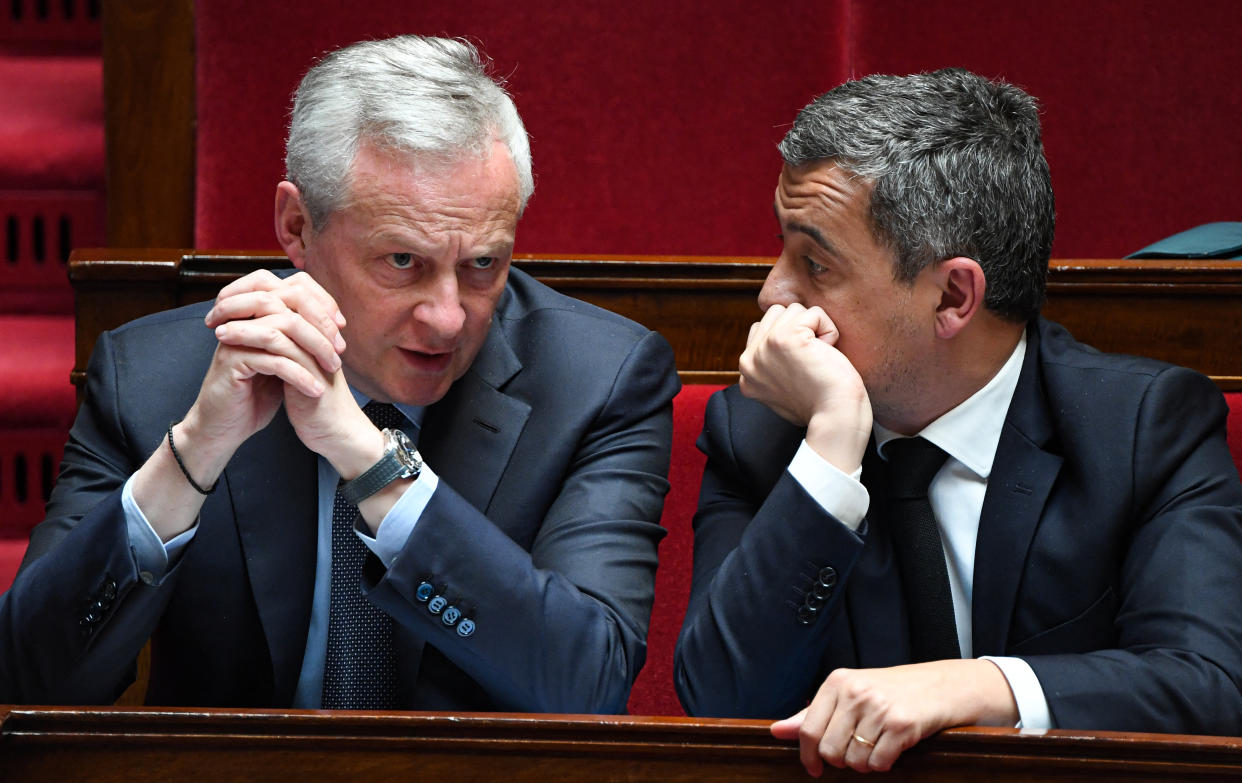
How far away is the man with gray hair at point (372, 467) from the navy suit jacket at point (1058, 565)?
0.08 meters

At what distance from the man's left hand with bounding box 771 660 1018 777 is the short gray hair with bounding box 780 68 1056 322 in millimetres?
337

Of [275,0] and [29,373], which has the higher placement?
[275,0]

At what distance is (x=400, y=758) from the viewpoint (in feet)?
2.39

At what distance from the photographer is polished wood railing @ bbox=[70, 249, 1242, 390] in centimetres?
139

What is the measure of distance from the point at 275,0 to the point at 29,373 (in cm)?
61

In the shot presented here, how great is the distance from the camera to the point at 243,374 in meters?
0.95

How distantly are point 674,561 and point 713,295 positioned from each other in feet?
0.93

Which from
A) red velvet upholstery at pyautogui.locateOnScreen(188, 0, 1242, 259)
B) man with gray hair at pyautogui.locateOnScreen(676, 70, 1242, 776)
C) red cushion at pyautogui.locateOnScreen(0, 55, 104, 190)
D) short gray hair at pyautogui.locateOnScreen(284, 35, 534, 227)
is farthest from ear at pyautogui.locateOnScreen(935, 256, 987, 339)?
red cushion at pyautogui.locateOnScreen(0, 55, 104, 190)

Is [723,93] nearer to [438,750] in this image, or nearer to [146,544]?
[146,544]

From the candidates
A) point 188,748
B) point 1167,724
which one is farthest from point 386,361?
point 1167,724

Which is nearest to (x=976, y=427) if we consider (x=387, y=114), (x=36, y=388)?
(x=387, y=114)

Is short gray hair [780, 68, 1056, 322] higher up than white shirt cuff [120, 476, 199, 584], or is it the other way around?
short gray hair [780, 68, 1056, 322]

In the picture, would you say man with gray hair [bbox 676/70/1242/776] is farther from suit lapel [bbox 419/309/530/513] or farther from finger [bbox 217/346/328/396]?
finger [bbox 217/346/328/396]

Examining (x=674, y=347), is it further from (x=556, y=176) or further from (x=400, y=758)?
(x=400, y=758)
